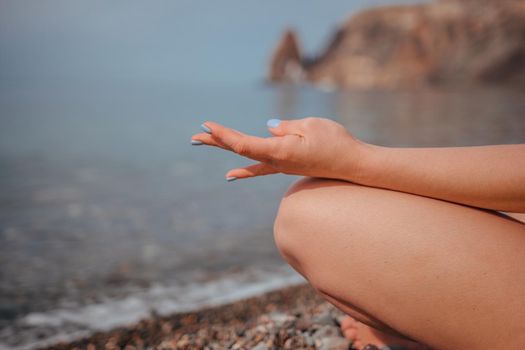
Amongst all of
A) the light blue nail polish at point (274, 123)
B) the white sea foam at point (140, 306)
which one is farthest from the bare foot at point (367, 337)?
the white sea foam at point (140, 306)

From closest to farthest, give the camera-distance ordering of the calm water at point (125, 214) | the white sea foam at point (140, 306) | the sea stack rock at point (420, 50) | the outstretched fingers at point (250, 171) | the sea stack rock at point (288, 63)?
the outstretched fingers at point (250, 171) → the white sea foam at point (140, 306) → the calm water at point (125, 214) → the sea stack rock at point (420, 50) → the sea stack rock at point (288, 63)

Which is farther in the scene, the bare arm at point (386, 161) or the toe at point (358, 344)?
the toe at point (358, 344)

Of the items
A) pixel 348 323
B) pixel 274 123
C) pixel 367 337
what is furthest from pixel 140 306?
pixel 274 123

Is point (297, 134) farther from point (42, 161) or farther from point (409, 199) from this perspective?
point (42, 161)

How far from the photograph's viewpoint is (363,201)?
4.83ft

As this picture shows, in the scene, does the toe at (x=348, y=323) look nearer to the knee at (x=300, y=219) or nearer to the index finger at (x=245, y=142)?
the knee at (x=300, y=219)

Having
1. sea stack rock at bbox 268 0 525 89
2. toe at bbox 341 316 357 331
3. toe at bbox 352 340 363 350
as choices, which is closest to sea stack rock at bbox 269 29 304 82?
sea stack rock at bbox 268 0 525 89

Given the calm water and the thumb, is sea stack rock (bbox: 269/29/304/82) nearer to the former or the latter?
the calm water

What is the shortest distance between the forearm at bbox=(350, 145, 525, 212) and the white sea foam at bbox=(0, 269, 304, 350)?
7.51ft

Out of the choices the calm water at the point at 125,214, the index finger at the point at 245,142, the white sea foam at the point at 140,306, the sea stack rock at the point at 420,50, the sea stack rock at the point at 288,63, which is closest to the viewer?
the index finger at the point at 245,142

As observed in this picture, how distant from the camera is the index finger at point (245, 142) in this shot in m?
1.45

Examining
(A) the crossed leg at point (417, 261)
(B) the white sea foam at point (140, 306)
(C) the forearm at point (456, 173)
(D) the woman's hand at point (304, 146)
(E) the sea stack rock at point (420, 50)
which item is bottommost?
(B) the white sea foam at point (140, 306)

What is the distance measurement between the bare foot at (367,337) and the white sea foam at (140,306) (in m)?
1.51

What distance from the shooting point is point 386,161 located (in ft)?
4.79
